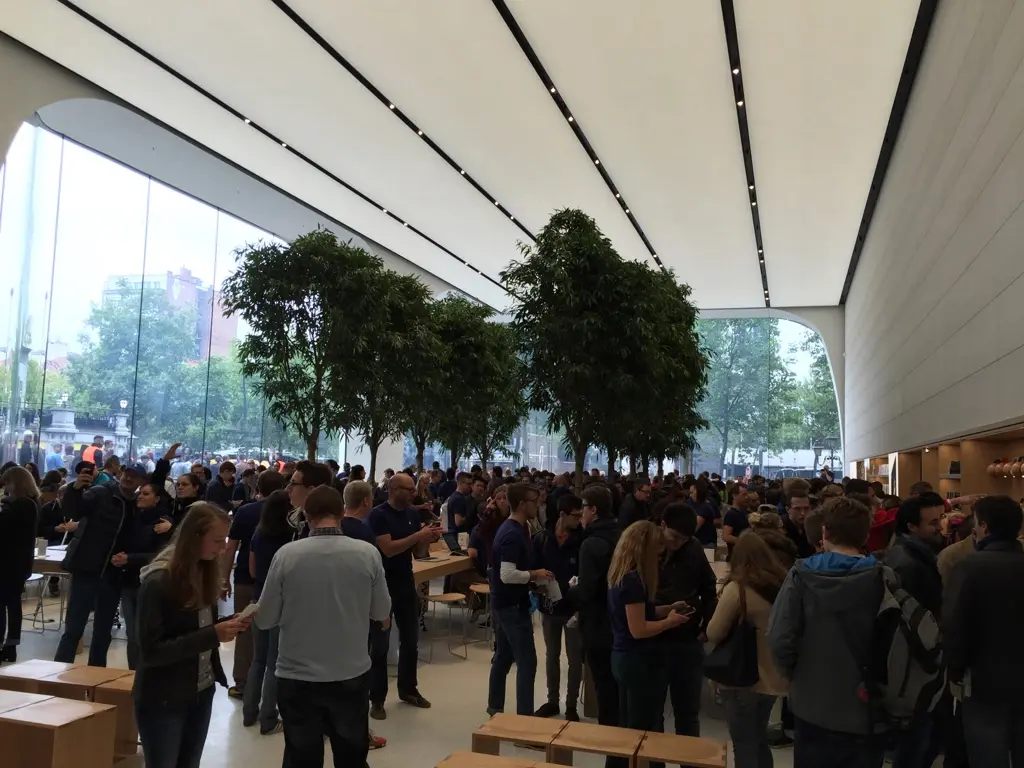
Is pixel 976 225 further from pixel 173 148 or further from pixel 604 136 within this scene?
pixel 173 148

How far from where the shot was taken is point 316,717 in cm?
329

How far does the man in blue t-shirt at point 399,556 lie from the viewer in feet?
17.7

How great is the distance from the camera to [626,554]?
3871mm

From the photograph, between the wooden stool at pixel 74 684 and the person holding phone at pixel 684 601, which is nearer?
the person holding phone at pixel 684 601

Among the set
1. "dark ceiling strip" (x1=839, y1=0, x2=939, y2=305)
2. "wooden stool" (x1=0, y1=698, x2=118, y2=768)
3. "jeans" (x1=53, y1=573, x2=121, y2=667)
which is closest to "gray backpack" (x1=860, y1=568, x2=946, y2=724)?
"wooden stool" (x1=0, y1=698, x2=118, y2=768)

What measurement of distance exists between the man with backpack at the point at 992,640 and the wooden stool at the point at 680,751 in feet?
3.61

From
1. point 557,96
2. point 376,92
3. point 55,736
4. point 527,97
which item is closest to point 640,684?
point 55,736

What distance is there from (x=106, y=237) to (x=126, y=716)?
1151 cm

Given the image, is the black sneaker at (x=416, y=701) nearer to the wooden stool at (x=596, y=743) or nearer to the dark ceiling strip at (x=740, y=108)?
the wooden stool at (x=596, y=743)

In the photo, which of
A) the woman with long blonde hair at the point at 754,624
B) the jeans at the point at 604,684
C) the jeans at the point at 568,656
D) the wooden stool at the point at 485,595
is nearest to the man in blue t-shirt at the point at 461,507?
the wooden stool at the point at 485,595

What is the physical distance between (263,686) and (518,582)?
1.92 meters

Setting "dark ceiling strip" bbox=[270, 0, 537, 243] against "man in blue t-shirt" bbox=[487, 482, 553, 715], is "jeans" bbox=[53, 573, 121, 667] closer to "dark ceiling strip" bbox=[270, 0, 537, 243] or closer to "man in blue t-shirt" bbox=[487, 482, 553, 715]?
"man in blue t-shirt" bbox=[487, 482, 553, 715]

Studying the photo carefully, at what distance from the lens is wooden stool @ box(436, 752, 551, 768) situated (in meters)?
3.33

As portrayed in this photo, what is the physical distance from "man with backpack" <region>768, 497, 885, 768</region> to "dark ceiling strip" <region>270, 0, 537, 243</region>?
26.2 feet
